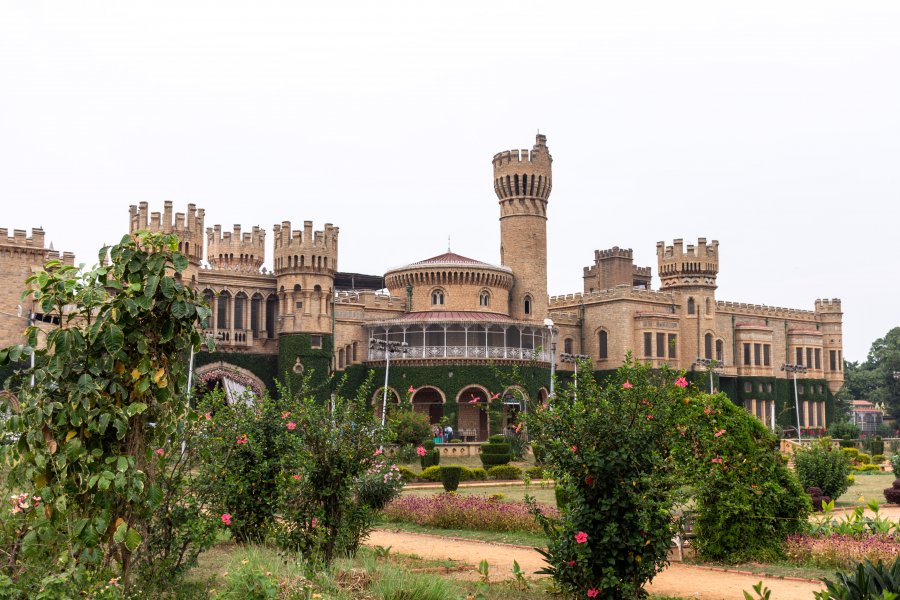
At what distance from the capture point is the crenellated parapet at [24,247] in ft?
146

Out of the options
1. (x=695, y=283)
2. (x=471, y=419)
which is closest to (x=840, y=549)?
(x=471, y=419)

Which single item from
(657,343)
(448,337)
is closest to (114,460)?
(448,337)

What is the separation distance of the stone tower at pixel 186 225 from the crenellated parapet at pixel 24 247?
184 inches

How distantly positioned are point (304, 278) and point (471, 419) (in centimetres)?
1268

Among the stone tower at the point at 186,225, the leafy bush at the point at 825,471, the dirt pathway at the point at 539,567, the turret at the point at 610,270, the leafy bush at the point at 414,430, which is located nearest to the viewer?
the dirt pathway at the point at 539,567

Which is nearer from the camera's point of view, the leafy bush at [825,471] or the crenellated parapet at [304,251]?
the leafy bush at [825,471]

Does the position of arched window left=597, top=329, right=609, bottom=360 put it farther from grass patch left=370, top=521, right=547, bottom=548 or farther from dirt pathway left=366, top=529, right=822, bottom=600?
dirt pathway left=366, top=529, right=822, bottom=600

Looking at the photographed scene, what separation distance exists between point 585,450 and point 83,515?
5.82 meters

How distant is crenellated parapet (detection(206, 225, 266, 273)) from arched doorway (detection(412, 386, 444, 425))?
15.2 metres

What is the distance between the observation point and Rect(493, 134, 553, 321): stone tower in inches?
2309

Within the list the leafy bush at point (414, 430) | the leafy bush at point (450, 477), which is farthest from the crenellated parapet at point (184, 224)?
the leafy bush at point (450, 477)

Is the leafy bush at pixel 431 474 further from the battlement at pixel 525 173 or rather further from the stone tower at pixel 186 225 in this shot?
the battlement at pixel 525 173

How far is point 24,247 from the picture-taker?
147 ft

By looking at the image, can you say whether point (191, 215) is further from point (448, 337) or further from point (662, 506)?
point (662, 506)
